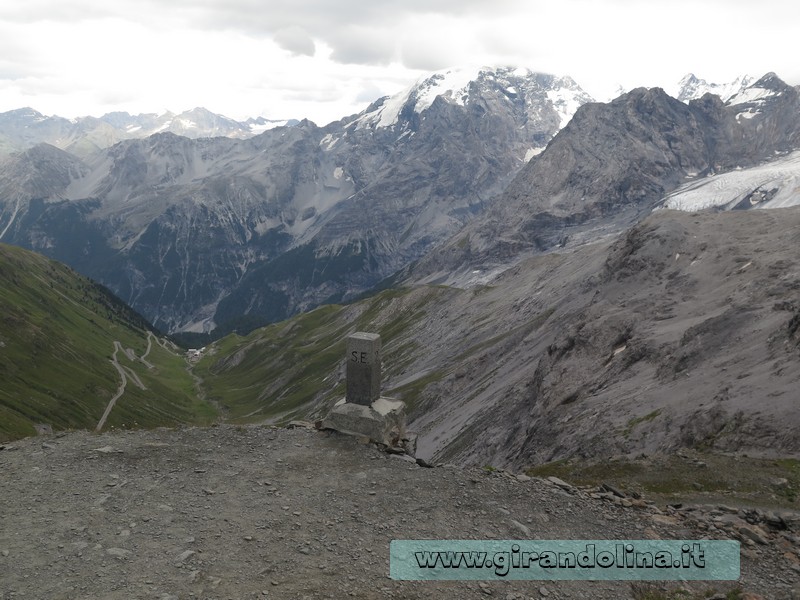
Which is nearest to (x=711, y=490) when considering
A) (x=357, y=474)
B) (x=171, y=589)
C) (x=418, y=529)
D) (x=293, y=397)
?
(x=418, y=529)

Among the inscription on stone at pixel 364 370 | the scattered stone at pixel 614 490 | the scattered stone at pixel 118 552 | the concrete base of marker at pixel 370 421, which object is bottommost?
the scattered stone at pixel 118 552

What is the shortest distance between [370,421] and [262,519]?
8145 mm

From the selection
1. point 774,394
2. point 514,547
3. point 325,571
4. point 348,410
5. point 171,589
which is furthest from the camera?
point 774,394

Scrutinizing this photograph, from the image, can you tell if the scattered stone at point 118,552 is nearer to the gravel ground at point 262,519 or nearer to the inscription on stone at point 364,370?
the gravel ground at point 262,519

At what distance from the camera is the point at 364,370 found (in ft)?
96.5

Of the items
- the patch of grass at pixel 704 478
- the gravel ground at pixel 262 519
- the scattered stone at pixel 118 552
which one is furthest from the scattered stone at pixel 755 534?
the scattered stone at pixel 118 552

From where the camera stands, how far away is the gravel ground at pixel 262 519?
18.1 metres

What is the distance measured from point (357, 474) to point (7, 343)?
18856 centimetres

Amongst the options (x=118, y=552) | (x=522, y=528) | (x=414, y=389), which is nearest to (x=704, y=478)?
(x=522, y=528)

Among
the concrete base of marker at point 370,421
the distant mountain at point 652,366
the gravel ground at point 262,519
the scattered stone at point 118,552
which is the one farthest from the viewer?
the distant mountain at point 652,366

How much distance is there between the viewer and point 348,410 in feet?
95.0

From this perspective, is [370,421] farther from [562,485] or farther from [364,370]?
[562,485]

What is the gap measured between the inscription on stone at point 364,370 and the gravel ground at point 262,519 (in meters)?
2.48

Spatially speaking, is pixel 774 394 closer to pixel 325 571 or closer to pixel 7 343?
pixel 325 571
